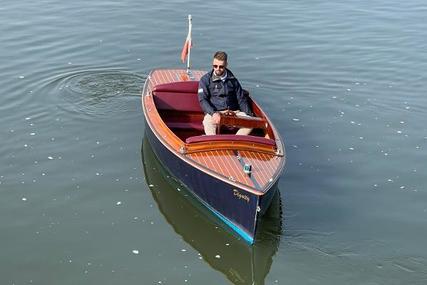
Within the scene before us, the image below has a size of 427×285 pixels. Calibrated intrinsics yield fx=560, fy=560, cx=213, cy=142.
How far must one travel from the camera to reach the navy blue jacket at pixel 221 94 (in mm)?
12352

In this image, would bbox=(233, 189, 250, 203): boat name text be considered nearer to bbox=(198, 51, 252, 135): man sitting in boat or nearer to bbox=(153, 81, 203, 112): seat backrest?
bbox=(198, 51, 252, 135): man sitting in boat

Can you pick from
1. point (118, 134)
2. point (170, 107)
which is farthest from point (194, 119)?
point (118, 134)

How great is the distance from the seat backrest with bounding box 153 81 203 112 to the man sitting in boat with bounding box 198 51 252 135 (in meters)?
1.35

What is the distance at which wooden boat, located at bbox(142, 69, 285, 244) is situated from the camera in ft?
32.6

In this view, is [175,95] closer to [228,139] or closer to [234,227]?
[228,139]

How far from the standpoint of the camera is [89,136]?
1414 centimetres

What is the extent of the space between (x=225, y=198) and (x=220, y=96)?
3042mm

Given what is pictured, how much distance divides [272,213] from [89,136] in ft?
17.9

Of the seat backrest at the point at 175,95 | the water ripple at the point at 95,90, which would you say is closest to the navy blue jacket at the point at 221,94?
the seat backrest at the point at 175,95

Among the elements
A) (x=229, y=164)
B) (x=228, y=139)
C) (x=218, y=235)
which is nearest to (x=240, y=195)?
(x=229, y=164)

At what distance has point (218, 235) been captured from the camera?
10641mm

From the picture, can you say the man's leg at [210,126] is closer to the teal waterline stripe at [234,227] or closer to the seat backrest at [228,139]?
the seat backrest at [228,139]

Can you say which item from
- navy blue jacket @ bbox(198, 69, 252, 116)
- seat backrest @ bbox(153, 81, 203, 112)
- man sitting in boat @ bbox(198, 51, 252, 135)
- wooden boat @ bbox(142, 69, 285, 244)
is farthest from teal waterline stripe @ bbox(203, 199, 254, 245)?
seat backrest @ bbox(153, 81, 203, 112)

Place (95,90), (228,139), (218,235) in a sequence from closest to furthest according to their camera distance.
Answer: (218,235)
(228,139)
(95,90)
